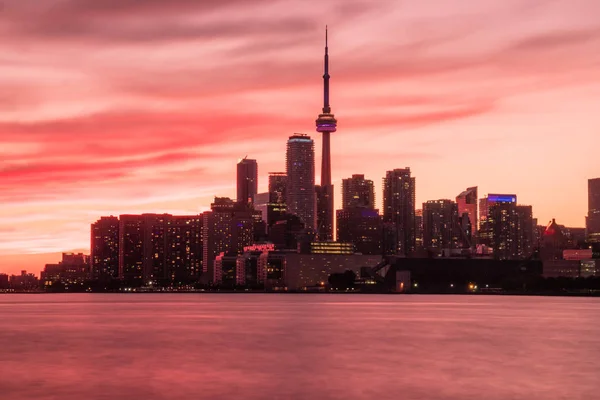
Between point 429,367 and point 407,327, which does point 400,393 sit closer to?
point 429,367

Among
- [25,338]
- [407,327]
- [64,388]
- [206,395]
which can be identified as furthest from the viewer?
[407,327]

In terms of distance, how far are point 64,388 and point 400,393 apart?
21.7 meters

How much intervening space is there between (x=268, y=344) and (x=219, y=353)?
1229 centimetres

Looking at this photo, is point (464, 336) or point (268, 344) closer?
point (268, 344)

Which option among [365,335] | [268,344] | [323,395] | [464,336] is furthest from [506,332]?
[323,395]

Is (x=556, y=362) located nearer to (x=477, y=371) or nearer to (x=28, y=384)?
(x=477, y=371)

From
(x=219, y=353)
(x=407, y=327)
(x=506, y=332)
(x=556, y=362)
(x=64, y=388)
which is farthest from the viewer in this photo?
(x=407, y=327)

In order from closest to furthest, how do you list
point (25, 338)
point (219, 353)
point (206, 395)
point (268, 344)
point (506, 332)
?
point (206, 395) → point (219, 353) → point (268, 344) → point (25, 338) → point (506, 332)

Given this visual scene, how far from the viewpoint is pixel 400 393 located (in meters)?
59.5

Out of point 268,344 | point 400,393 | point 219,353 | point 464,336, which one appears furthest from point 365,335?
point 400,393

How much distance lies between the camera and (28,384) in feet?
211

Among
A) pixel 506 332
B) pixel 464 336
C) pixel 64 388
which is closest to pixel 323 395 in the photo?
pixel 64 388

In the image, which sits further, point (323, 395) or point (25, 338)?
point (25, 338)

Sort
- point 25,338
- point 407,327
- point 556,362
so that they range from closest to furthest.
A: point 556,362 < point 25,338 < point 407,327
